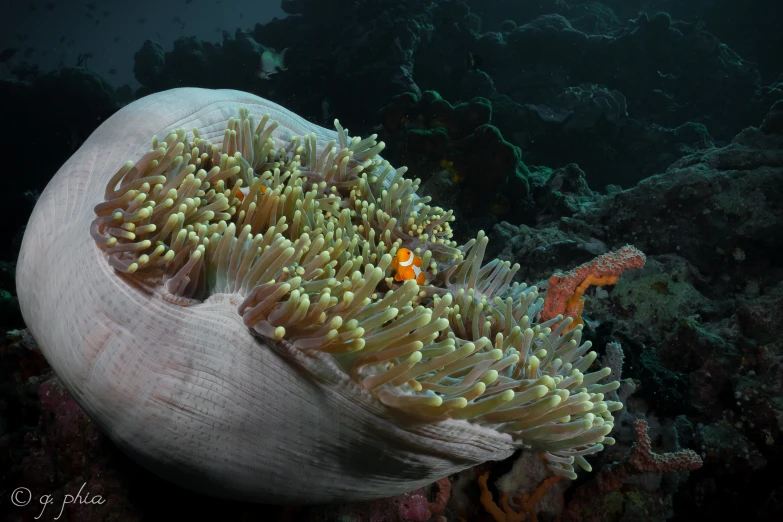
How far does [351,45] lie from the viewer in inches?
422

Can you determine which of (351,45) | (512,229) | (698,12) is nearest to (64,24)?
(351,45)

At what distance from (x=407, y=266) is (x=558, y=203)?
4.44 meters

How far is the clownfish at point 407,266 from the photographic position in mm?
2305

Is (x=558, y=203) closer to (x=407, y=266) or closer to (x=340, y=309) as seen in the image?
(x=407, y=266)

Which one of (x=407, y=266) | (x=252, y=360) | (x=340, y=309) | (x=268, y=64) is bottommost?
(x=268, y=64)

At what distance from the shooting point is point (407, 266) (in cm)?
232

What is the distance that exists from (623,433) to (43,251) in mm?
3153

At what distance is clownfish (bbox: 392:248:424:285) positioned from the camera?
7.56ft

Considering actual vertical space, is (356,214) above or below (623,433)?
above

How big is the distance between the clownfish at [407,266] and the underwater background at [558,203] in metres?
1.12

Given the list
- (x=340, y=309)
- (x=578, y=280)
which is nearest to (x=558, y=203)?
(x=578, y=280)

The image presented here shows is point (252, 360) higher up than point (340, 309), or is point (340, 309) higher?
point (340, 309)

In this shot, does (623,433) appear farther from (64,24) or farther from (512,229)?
(64,24)

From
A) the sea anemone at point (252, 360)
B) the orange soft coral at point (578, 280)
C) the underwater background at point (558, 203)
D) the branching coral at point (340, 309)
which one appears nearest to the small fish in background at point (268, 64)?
the underwater background at point (558, 203)
